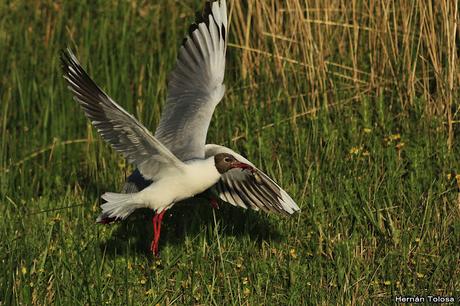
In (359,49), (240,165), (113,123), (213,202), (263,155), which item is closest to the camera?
(113,123)

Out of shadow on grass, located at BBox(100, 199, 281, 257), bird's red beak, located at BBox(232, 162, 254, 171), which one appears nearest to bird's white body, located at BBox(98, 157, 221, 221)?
bird's red beak, located at BBox(232, 162, 254, 171)

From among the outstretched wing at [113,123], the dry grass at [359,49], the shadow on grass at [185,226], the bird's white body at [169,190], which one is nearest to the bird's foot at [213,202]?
the shadow on grass at [185,226]

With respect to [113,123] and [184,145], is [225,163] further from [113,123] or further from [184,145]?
[113,123]

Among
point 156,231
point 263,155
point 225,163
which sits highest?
point 225,163

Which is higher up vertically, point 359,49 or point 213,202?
point 359,49

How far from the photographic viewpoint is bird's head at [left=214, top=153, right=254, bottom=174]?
220 inches

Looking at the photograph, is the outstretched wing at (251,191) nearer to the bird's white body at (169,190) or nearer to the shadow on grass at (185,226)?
the shadow on grass at (185,226)

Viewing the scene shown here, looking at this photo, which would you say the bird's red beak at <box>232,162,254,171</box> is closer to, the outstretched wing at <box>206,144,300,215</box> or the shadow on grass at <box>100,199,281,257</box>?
the outstretched wing at <box>206,144,300,215</box>

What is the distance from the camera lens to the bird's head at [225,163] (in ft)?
18.3

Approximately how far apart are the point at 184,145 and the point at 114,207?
0.72 m

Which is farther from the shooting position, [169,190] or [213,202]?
[213,202]

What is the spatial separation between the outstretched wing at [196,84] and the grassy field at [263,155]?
52 cm

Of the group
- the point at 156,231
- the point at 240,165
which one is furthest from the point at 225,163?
the point at 156,231

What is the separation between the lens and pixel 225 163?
559 cm
